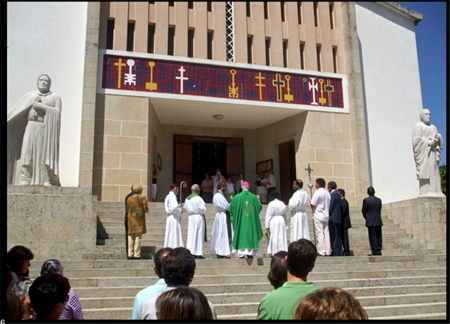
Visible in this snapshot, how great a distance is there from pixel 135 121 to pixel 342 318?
474 inches

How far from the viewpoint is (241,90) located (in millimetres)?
14641

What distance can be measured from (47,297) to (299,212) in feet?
22.4

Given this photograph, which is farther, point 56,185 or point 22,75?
point 22,75

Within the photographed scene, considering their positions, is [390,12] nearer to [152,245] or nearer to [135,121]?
[135,121]

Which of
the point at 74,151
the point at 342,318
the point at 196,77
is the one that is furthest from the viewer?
the point at 196,77

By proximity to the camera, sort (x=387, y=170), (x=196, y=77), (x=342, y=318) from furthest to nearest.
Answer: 1. (x=387, y=170)
2. (x=196, y=77)
3. (x=342, y=318)

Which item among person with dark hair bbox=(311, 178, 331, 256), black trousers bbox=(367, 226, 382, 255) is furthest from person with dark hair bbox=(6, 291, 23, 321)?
black trousers bbox=(367, 226, 382, 255)

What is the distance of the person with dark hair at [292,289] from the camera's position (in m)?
2.77

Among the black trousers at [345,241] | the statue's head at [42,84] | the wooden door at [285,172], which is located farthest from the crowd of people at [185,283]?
the wooden door at [285,172]

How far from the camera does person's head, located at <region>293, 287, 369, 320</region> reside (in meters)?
2.19

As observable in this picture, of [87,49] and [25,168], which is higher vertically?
[87,49]

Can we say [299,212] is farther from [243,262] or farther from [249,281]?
[249,281]

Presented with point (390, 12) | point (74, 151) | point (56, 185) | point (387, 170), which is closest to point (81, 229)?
point (56, 185)

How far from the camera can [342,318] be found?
2.20 metres
